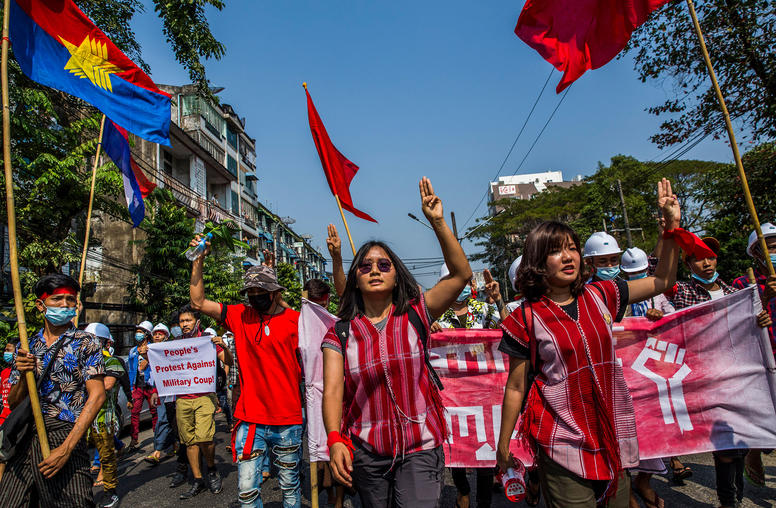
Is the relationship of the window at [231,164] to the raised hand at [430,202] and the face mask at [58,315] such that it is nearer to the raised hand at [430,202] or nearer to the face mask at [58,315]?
the face mask at [58,315]

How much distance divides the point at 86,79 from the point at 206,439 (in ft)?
12.2

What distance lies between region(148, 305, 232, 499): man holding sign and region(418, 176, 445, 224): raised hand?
3945 mm

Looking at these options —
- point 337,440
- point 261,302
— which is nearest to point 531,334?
point 337,440

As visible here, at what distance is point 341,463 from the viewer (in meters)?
2.28

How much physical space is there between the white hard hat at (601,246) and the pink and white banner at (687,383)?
601 mm

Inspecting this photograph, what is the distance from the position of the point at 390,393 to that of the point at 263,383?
1.84 meters

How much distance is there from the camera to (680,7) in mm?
10398

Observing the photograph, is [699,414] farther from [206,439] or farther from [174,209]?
[174,209]

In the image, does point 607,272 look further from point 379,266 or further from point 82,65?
point 82,65

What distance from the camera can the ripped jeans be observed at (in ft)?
12.5

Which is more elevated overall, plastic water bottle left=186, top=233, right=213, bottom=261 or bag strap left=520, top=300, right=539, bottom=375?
plastic water bottle left=186, top=233, right=213, bottom=261

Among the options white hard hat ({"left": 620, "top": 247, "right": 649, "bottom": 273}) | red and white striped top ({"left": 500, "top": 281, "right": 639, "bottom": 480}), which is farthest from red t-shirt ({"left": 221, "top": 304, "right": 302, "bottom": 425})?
white hard hat ({"left": 620, "top": 247, "right": 649, "bottom": 273})

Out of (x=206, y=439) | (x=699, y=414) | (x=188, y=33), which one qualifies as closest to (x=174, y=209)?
(x=188, y=33)

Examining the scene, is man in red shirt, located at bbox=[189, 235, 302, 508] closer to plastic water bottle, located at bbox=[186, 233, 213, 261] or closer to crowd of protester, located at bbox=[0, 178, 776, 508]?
plastic water bottle, located at bbox=[186, 233, 213, 261]
